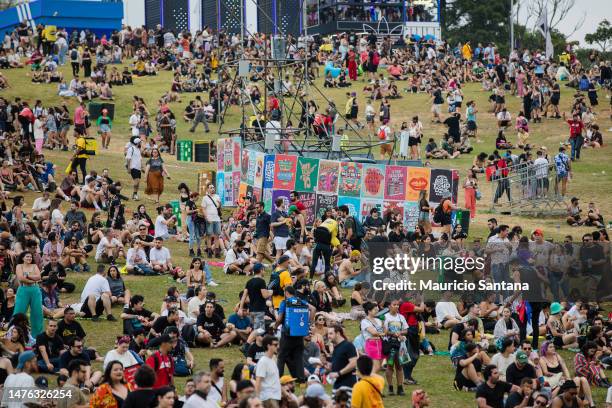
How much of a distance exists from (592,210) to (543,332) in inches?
426

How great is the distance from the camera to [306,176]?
2838 cm

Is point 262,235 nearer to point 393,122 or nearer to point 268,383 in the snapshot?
point 268,383

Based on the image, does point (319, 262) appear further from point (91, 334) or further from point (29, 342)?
point (29, 342)

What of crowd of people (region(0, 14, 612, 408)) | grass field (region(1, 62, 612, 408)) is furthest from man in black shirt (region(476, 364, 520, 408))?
grass field (region(1, 62, 612, 408))

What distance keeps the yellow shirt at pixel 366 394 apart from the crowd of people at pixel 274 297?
0.02 m

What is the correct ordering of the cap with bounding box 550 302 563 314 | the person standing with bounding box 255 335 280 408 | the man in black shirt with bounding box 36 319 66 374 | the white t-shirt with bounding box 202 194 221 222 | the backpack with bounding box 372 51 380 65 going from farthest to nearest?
the backpack with bounding box 372 51 380 65, the white t-shirt with bounding box 202 194 221 222, the cap with bounding box 550 302 563 314, the man in black shirt with bounding box 36 319 66 374, the person standing with bounding box 255 335 280 408

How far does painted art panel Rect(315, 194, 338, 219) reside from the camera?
2828 centimetres

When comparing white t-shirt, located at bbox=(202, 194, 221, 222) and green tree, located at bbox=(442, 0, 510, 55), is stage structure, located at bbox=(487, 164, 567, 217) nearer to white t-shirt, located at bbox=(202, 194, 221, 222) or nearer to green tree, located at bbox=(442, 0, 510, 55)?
white t-shirt, located at bbox=(202, 194, 221, 222)

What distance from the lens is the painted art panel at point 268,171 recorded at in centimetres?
2852

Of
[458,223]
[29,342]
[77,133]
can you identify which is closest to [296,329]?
[29,342]

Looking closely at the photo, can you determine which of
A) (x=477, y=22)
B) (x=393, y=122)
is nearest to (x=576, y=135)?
(x=393, y=122)

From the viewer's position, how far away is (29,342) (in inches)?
705

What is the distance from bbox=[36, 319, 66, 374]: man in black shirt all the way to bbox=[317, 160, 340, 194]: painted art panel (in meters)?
12.0

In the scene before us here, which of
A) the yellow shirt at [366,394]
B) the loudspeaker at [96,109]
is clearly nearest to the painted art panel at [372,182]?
the yellow shirt at [366,394]
